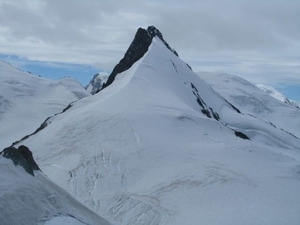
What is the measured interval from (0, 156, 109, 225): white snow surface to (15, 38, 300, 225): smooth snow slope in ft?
31.8

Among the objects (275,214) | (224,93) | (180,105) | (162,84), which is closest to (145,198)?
(275,214)

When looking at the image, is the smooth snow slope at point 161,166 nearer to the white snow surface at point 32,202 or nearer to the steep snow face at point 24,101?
the white snow surface at point 32,202

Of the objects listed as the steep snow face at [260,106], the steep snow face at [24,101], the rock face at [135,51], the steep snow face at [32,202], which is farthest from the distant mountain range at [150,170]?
the steep snow face at [260,106]

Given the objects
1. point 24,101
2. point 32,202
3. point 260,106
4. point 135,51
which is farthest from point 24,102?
point 32,202

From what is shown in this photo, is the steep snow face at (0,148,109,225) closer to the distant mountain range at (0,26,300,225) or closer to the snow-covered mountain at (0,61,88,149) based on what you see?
the distant mountain range at (0,26,300,225)

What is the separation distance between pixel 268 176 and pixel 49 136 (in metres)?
20.7

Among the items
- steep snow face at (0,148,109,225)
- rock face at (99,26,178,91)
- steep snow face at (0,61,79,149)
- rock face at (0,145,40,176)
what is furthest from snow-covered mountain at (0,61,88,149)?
Answer: steep snow face at (0,148,109,225)

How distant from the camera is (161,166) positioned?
29.4 metres

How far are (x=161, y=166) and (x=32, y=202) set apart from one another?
57.8 feet

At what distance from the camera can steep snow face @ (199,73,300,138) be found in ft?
446

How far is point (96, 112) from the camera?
130ft

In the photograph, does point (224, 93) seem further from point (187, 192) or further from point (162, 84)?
point (187, 192)

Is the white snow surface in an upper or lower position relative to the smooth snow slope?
upper

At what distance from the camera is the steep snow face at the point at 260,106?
446ft
